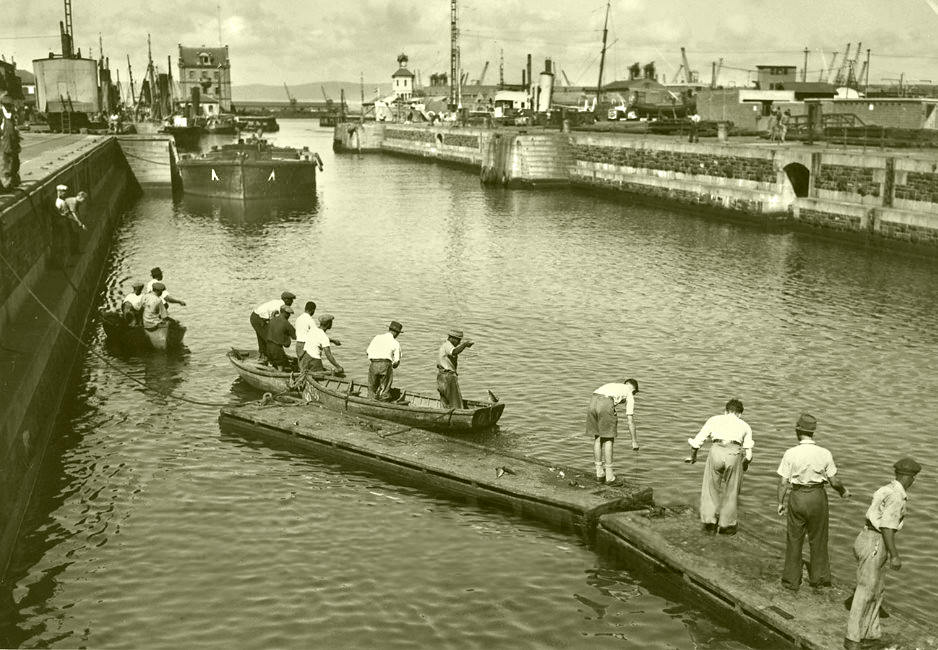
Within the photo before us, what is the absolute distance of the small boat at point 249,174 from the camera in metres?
64.6

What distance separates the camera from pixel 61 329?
23.9m

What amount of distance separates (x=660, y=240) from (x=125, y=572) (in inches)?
1475

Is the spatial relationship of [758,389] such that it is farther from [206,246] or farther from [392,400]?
[206,246]

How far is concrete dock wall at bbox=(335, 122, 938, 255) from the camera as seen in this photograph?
42103 mm

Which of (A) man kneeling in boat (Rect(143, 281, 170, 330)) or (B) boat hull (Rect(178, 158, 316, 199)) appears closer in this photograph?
(A) man kneeling in boat (Rect(143, 281, 170, 330))

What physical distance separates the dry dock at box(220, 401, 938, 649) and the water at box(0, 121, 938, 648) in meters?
0.35

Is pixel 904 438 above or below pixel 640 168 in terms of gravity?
below

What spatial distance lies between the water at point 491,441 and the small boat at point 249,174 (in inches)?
730

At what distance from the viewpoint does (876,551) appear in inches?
416

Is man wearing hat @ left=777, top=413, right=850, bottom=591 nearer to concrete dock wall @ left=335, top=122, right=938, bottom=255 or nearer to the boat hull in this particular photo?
concrete dock wall @ left=335, top=122, right=938, bottom=255

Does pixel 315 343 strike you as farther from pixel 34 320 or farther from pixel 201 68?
pixel 201 68

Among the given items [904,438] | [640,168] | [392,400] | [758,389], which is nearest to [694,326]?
[758,389]

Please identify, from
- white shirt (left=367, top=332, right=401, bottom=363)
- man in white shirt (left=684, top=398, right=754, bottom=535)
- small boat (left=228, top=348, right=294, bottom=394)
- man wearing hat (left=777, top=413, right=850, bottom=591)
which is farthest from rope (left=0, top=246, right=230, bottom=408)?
man wearing hat (left=777, top=413, right=850, bottom=591)

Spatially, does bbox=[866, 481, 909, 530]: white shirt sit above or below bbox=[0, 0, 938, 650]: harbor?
above
